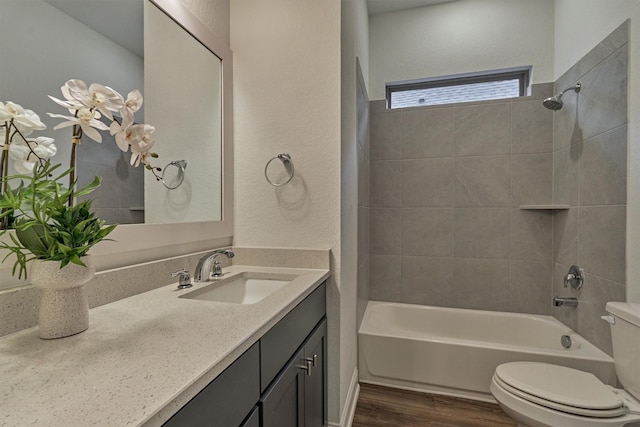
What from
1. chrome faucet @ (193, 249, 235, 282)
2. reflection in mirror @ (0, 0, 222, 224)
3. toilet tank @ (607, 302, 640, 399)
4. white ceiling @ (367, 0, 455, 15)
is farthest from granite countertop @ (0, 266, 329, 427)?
white ceiling @ (367, 0, 455, 15)

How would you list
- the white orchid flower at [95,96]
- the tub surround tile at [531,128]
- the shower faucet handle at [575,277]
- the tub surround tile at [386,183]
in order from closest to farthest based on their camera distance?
the white orchid flower at [95,96] → the shower faucet handle at [575,277] → the tub surround tile at [531,128] → the tub surround tile at [386,183]

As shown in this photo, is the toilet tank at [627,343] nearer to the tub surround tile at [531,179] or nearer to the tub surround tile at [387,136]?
the tub surround tile at [531,179]

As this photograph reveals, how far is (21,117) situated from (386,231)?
2.36 meters

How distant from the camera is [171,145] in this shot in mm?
1296

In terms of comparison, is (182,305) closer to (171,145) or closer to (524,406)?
(171,145)

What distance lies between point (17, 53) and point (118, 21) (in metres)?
0.37

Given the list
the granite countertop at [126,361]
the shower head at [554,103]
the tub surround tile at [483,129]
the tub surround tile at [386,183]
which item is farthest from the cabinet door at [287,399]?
the shower head at [554,103]

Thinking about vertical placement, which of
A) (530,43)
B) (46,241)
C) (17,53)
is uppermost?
(530,43)

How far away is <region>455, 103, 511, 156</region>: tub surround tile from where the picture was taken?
94.7 inches

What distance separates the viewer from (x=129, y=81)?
1071mm

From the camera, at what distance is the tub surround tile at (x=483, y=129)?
2404mm

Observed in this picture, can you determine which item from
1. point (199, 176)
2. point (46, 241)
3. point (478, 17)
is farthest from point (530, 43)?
point (46, 241)

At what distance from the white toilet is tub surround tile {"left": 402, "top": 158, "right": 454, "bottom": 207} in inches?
51.6

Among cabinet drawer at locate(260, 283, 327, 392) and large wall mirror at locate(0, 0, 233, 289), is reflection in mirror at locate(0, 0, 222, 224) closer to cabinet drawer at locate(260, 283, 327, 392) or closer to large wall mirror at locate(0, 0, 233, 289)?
large wall mirror at locate(0, 0, 233, 289)
